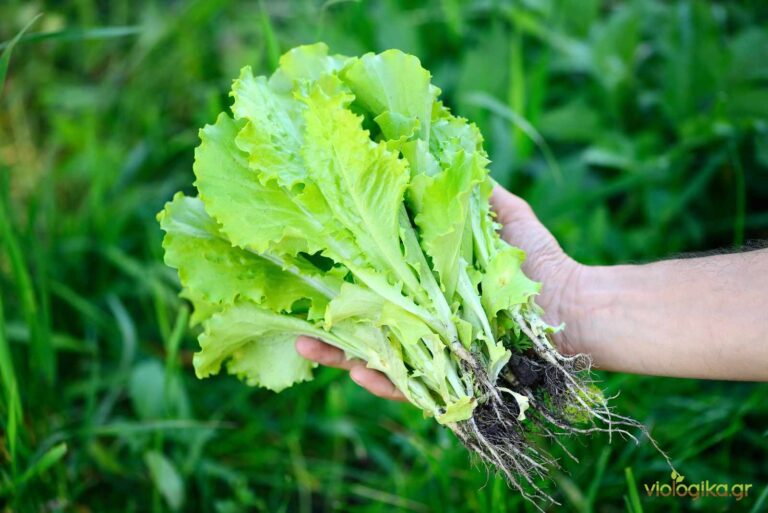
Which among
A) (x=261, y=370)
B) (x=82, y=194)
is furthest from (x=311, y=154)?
(x=82, y=194)

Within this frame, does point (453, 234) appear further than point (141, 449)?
No

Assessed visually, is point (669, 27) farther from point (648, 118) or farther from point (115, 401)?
point (115, 401)

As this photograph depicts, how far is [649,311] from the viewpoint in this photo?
2.03 m

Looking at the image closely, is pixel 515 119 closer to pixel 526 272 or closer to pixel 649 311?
pixel 526 272

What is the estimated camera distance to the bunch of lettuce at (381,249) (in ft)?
5.99

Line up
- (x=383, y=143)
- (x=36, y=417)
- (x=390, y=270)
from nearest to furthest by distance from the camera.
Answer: (x=383, y=143) → (x=390, y=270) → (x=36, y=417)

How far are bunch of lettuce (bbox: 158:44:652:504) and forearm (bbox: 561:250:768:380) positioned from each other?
0.69 feet

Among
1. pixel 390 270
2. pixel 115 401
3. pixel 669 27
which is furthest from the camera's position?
pixel 669 27

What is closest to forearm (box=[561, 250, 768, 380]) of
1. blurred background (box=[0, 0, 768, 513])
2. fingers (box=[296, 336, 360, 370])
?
blurred background (box=[0, 0, 768, 513])

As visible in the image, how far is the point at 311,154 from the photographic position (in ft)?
6.06

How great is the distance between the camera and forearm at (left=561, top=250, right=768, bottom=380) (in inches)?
72.9

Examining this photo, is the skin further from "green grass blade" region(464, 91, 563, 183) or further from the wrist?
"green grass blade" region(464, 91, 563, 183)

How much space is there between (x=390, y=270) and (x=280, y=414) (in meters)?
1.38

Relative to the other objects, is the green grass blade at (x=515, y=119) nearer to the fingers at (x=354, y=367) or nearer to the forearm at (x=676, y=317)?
the forearm at (x=676, y=317)
